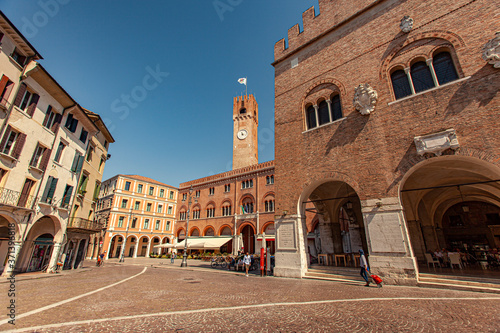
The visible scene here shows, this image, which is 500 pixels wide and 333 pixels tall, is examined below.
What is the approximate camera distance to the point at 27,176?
40.3 ft

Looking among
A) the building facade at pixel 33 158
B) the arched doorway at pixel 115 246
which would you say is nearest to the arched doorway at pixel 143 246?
the arched doorway at pixel 115 246

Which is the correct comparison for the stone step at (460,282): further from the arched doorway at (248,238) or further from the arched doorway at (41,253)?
Answer: the arched doorway at (248,238)

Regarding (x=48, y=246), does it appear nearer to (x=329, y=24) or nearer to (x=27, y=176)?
(x=27, y=176)

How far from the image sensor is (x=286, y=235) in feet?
38.7

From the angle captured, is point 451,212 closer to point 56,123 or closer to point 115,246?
point 56,123

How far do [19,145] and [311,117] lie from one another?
632 inches

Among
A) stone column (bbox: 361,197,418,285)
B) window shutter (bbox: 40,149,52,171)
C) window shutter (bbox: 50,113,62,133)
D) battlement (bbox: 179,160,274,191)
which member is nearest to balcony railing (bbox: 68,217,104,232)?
window shutter (bbox: 40,149,52,171)

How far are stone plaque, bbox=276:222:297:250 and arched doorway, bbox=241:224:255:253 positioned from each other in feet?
64.3

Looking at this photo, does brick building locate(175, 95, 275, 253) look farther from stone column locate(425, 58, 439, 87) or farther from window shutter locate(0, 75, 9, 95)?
stone column locate(425, 58, 439, 87)

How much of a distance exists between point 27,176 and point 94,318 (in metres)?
12.1

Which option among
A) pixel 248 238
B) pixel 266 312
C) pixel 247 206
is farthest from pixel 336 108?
pixel 248 238

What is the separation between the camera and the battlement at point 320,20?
41.0 ft

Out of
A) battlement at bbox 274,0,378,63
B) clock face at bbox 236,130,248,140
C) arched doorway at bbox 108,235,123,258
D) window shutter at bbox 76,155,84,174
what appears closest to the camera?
battlement at bbox 274,0,378,63

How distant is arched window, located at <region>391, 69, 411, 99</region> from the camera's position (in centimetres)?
1016
